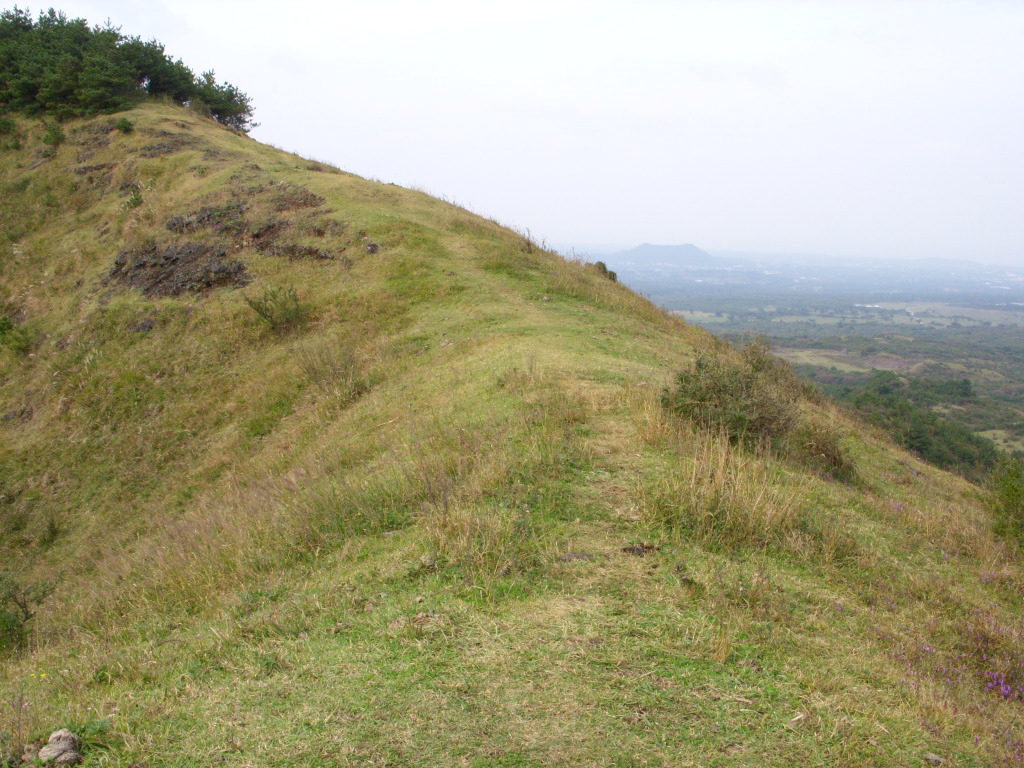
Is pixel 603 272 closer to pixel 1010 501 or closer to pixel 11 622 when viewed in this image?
pixel 1010 501

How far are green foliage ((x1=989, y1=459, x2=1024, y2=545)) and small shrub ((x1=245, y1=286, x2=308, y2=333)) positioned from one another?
1243cm

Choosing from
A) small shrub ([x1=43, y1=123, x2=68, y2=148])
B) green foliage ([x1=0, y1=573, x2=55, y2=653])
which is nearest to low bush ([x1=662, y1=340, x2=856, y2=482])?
green foliage ([x1=0, y1=573, x2=55, y2=653])

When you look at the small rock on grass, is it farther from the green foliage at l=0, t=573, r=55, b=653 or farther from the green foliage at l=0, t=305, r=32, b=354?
the green foliage at l=0, t=305, r=32, b=354

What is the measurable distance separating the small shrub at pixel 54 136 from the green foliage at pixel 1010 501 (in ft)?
97.2

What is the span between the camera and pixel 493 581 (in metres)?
4.06

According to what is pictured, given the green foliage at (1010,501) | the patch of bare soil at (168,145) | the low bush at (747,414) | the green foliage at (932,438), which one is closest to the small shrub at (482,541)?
the low bush at (747,414)

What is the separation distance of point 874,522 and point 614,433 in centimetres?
263

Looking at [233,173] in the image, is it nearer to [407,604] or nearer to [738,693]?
[407,604]

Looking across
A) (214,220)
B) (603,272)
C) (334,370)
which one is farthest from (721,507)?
(214,220)

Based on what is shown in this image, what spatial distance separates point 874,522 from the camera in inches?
227

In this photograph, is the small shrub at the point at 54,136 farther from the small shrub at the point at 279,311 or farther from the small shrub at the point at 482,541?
the small shrub at the point at 482,541

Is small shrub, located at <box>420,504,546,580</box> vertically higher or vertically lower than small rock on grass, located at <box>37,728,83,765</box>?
higher

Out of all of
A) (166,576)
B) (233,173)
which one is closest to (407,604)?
(166,576)

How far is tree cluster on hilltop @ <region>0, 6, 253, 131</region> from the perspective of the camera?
77.1 ft
